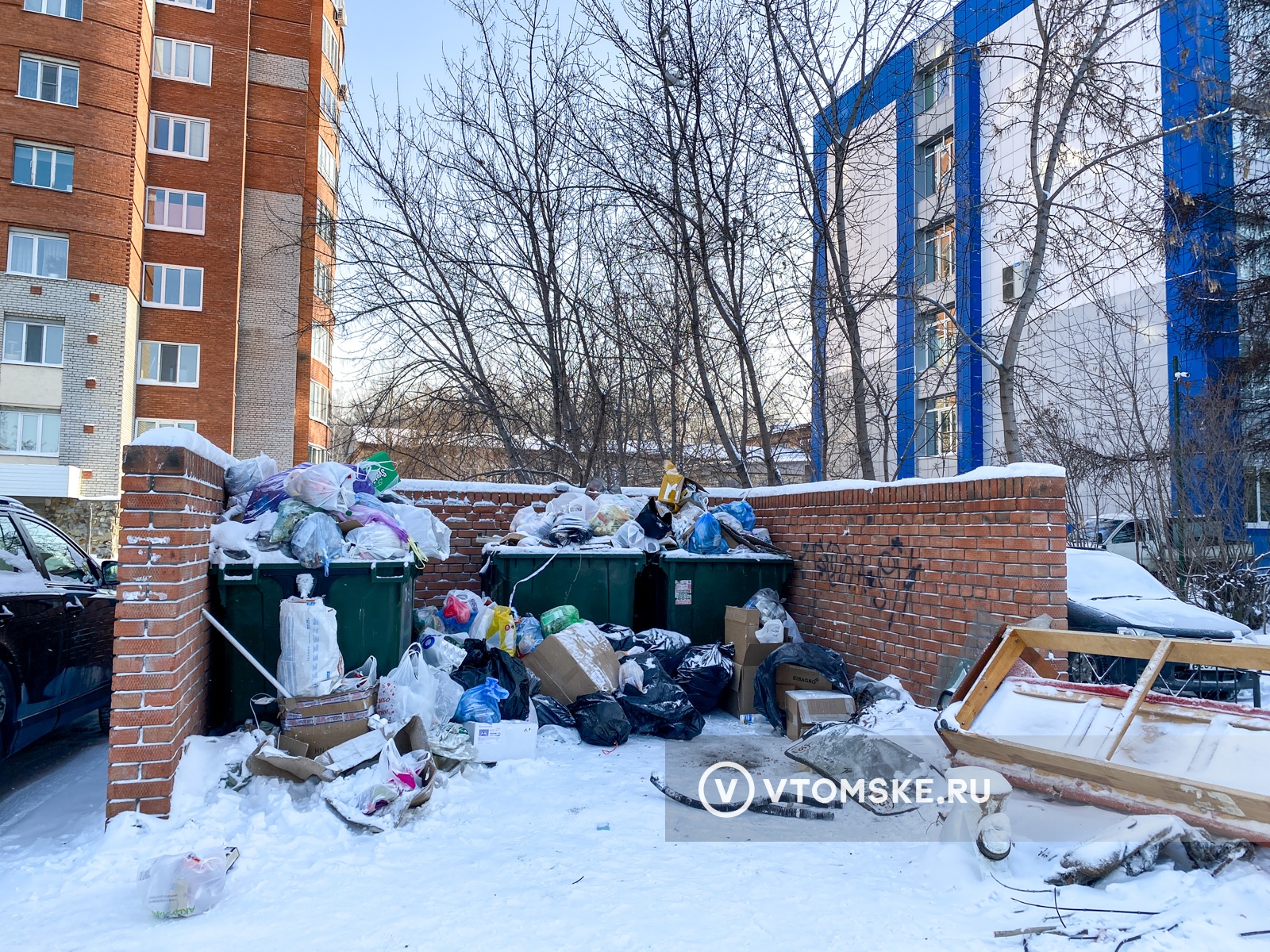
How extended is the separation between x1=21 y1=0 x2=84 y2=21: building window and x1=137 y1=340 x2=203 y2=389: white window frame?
8.73m

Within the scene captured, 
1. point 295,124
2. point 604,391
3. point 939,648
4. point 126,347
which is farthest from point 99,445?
point 939,648

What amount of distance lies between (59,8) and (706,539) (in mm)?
25579

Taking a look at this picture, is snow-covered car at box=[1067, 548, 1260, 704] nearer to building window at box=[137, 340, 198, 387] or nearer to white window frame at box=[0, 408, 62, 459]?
white window frame at box=[0, 408, 62, 459]

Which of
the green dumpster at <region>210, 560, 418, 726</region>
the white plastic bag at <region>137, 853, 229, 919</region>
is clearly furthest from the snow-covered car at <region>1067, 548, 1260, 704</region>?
the white plastic bag at <region>137, 853, 229, 919</region>

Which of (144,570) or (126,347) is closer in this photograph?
(144,570)

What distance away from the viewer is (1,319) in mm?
20953

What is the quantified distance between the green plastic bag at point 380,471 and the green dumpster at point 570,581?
3.29ft

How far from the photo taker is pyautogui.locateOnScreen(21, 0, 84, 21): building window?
21422 mm

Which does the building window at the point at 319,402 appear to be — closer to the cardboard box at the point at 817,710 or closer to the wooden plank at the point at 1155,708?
the cardboard box at the point at 817,710

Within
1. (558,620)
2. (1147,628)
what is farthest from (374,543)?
(1147,628)

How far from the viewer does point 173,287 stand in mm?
24156

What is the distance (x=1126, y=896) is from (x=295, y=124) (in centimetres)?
3011

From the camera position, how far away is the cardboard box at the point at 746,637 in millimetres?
5805

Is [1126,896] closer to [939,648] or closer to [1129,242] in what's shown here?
[939,648]
